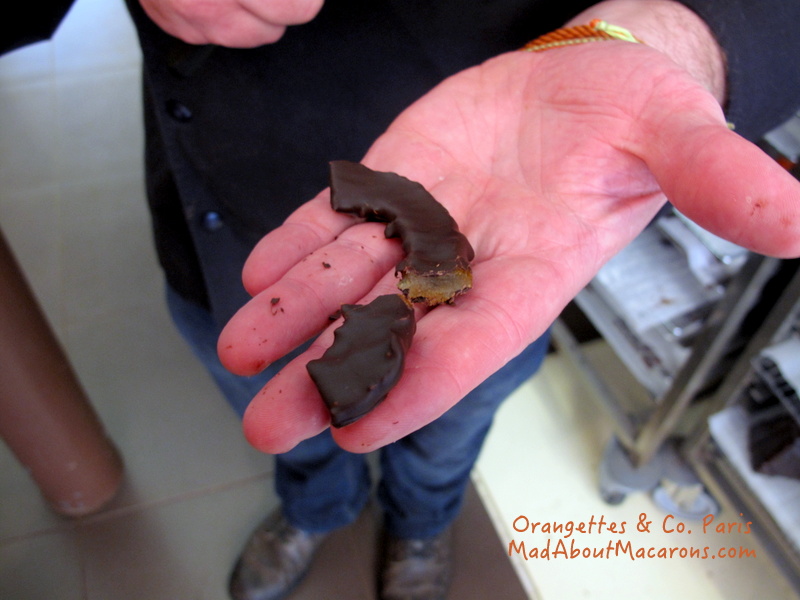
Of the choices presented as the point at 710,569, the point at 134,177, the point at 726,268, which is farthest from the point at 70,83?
the point at 710,569

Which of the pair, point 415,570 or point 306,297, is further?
point 415,570

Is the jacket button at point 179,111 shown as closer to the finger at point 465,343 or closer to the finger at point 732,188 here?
the finger at point 465,343

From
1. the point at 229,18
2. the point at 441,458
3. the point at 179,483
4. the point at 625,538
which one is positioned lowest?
the point at 179,483

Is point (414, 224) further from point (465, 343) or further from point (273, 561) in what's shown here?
point (273, 561)

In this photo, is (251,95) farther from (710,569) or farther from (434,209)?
(710,569)

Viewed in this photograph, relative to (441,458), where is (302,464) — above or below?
below

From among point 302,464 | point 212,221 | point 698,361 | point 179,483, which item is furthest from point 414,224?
point 179,483

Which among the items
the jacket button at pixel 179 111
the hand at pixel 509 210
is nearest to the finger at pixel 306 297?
the hand at pixel 509 210
